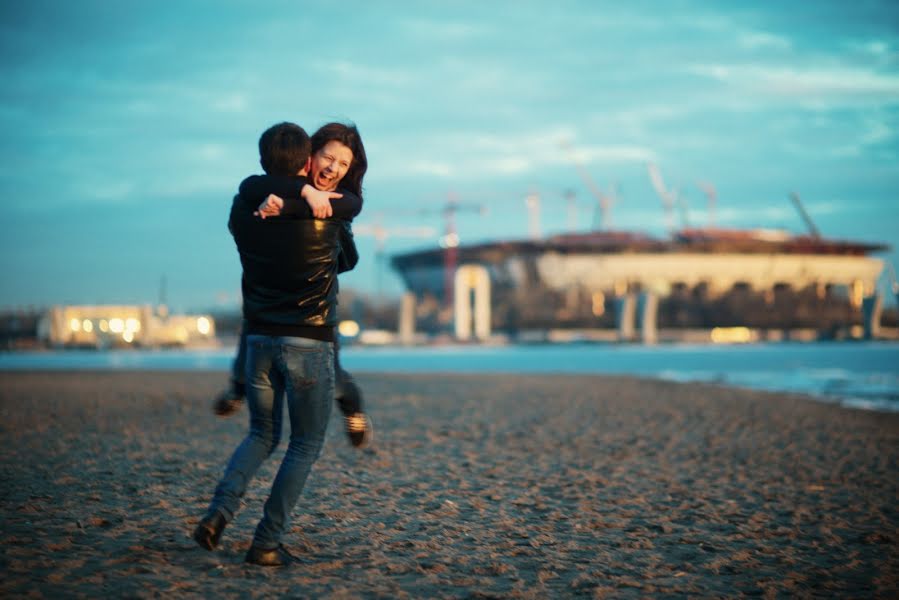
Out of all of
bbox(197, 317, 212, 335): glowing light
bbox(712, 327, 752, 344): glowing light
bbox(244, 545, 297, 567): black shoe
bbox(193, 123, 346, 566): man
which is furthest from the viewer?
bbox(712, 327, 752, 344): glowing light

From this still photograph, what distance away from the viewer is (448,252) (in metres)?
127

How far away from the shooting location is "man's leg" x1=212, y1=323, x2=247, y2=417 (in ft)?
11.9

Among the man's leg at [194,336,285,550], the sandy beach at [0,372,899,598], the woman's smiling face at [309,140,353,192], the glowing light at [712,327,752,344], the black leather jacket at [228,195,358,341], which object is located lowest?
the glowing light at [712,327,752,344]

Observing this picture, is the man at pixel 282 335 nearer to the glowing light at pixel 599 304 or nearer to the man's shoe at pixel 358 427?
the man's shoe at pixel 358 427

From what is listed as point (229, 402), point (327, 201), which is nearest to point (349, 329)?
point (229, 402)

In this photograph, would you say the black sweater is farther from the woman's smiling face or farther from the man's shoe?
the man's shoe

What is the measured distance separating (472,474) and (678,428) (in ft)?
15.6

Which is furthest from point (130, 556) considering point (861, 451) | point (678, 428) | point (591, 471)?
point (678, 428)

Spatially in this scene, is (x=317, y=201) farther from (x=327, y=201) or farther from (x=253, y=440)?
(x=253, y=440)

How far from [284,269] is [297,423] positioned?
0.59 meters

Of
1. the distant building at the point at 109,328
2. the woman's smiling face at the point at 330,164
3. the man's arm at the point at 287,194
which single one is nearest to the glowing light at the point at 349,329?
the distant building at the point at 109,328

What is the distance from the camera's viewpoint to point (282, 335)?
348 cm

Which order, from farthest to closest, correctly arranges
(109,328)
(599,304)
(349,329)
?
(349,329)
(599,304)
(109,328)

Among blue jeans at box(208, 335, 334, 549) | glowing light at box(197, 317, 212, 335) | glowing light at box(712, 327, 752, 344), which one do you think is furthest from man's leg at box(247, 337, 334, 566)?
glowing light at box(712, 327, 752, 344)
